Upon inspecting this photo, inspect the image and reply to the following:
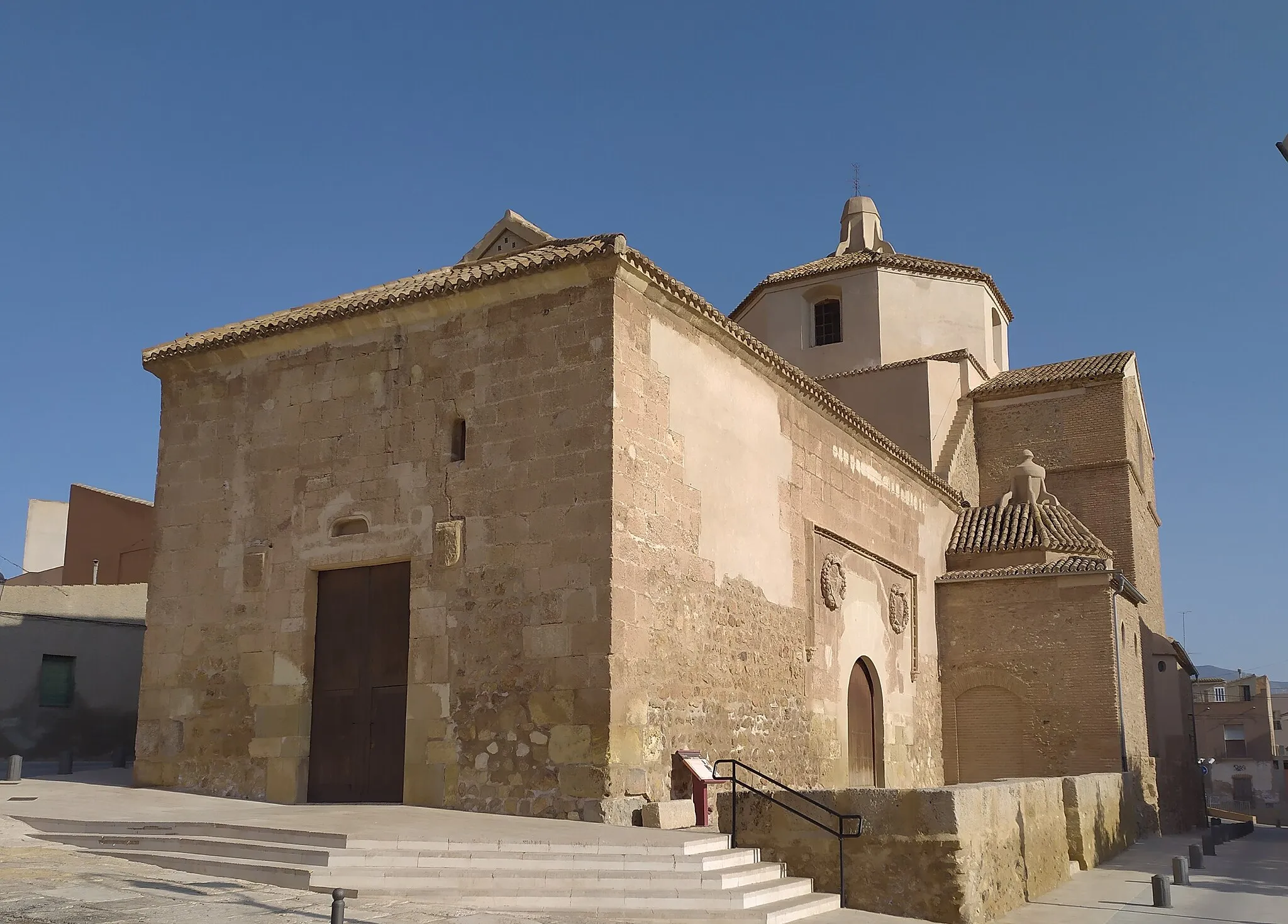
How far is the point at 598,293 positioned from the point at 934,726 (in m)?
10.9

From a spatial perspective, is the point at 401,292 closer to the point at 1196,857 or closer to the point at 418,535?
the point at 418,535

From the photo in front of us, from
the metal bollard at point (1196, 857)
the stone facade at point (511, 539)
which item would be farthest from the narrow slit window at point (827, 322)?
the metal bollard at point (1196, 857)

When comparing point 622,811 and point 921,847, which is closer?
point 921,847

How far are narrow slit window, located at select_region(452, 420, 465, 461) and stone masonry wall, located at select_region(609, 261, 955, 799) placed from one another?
6.03 feet

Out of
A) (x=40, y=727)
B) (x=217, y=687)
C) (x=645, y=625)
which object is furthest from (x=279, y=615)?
(x=40, y=727)

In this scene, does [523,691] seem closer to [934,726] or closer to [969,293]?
[934,726]

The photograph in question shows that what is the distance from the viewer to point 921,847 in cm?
878

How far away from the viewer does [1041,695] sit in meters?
18.0

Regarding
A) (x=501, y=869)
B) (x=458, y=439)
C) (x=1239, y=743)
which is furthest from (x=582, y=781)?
(x=1239, y=743)

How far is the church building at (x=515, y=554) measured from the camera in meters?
10.6

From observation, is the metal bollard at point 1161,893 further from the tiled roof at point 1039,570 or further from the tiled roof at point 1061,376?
the tiled roof at point 1061,376

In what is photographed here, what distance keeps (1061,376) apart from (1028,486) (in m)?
3.37

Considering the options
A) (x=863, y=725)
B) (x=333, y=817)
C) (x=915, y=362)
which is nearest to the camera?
(x=333, y=817)

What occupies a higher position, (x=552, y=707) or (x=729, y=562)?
(x=729, y=562)
